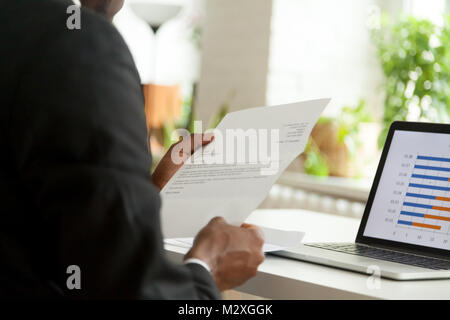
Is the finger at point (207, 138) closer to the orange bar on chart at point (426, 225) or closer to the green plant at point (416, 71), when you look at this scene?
the orange bar on chart at point (426, 225)

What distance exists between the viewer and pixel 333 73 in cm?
382

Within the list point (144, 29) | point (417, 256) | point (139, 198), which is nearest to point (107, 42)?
point (139, 198)

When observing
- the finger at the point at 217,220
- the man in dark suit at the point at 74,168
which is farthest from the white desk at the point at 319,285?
the man in dark suit at the point at 74,168

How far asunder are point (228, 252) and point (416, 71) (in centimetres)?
252

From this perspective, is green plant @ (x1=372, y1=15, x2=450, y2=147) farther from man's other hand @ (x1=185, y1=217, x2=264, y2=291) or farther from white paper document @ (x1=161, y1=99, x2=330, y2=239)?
man's other hand @ (x1=185, y1=217, x2=264, y2=291)

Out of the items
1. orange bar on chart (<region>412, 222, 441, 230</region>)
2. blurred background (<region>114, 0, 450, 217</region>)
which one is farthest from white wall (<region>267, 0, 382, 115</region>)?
orange bar on chart (<region>412, 222, 441, 230</region>)

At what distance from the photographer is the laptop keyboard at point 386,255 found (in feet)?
4.49

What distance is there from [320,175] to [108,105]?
9.22 feet

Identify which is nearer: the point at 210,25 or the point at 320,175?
the point at 320,175

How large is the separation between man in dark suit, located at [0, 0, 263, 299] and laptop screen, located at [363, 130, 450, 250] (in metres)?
0.66

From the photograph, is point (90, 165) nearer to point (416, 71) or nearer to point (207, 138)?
point (207, 138)

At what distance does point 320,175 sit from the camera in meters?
3.64

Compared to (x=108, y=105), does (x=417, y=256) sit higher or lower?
lower
